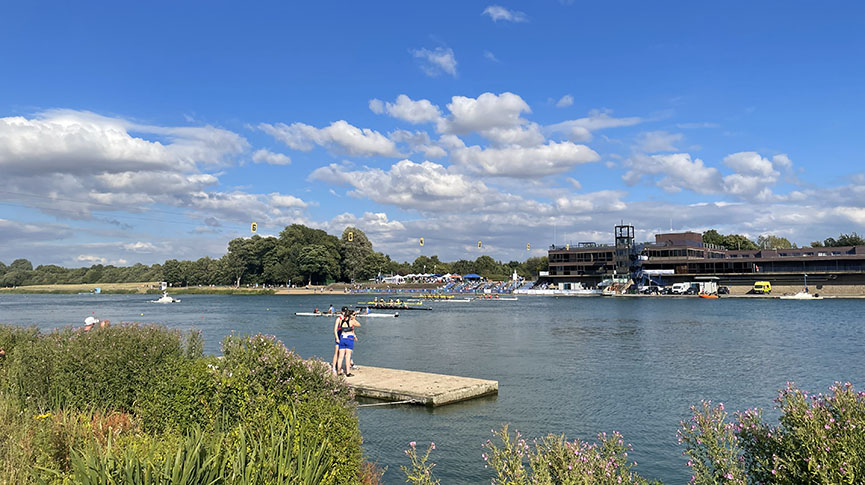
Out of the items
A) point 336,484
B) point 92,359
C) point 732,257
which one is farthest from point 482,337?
point 732,257

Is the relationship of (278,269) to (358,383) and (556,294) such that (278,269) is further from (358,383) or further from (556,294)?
(358,383)

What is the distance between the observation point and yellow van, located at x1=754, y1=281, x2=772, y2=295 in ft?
437

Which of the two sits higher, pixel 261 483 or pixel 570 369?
pixel 261 483

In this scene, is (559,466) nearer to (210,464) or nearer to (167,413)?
(210,464)

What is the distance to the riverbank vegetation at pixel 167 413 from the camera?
6293mm

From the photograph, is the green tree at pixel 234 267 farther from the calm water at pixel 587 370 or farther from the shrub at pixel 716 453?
the shrub at pixel 716 453

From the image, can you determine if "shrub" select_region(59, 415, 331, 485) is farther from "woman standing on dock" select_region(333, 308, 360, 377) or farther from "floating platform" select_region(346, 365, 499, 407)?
"woman standing on dock" select_region(333, 308, 360, 377)

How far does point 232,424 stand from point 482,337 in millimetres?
39135

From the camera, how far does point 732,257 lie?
146m

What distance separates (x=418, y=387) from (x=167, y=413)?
36.1ft

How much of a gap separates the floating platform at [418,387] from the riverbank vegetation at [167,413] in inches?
269

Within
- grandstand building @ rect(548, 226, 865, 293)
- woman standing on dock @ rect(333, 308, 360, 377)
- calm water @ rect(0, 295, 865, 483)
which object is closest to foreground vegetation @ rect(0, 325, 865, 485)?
calm water @ rect(0, 295, 865, 483)

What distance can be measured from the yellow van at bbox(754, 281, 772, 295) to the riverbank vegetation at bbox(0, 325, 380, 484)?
144 metres

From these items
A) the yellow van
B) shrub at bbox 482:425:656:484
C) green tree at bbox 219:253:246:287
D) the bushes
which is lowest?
the yellow van
